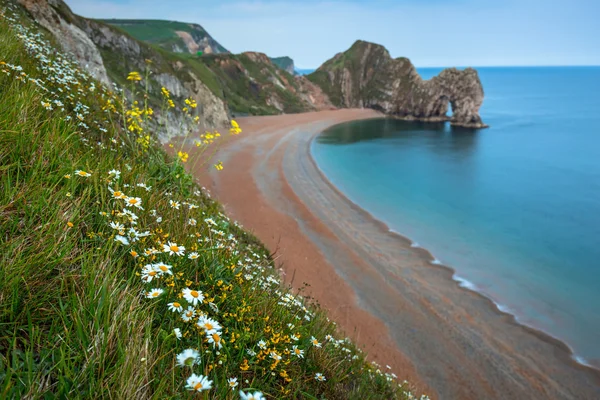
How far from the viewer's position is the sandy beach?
11.7m

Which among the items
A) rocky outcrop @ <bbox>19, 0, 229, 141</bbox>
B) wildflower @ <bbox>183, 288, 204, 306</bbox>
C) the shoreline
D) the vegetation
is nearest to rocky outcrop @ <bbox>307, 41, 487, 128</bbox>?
rocky outcrop @ <bbox>19, 0, 229, 141</bbox>

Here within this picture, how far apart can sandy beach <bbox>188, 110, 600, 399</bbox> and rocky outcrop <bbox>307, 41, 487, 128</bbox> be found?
2689 inches

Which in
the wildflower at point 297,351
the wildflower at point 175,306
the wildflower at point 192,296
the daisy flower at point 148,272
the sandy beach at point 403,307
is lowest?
the sandy beach at point 403,307

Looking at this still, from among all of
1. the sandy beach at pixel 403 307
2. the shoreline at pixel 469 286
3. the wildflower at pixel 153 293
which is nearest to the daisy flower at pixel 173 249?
the wildflower at pixel 153 293

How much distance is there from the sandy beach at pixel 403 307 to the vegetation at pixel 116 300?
2.42 meters

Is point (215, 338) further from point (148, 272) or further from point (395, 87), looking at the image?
point (395, 87)

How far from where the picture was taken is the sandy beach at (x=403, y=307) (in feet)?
38.5

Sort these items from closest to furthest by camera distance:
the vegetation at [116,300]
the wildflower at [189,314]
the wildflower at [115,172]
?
the vegetation at [116,300] → the wildflower at [189,314] → the wildflower at [115,172]

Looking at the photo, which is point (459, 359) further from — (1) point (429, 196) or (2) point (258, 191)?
(1) point (429, 196)

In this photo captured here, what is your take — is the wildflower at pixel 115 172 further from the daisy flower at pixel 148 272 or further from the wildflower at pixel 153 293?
the wildflower at pixel 153 293

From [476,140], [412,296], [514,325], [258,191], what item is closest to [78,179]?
[412,296]

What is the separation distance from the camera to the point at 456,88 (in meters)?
82.3

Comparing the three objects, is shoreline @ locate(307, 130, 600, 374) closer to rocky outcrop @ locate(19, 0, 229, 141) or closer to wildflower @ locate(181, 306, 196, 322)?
rocky outcrop @ locate(19, 0, 229, 141)

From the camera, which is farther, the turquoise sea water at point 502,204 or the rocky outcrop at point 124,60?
the rocky outcrop at point 124,60
